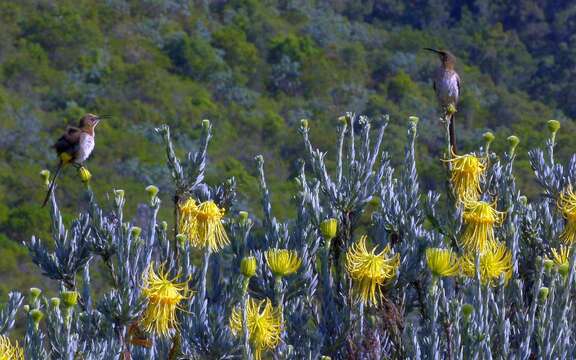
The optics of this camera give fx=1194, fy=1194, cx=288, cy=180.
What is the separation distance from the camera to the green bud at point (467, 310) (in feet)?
12.4

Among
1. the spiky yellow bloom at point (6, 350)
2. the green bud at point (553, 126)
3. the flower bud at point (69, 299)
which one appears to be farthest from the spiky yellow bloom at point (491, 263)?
the spiky yellow bloom at point (6, 350)

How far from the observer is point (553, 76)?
131ft

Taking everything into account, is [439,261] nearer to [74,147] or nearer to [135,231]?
[135,231]

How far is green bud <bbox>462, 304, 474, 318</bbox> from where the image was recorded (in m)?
3.78

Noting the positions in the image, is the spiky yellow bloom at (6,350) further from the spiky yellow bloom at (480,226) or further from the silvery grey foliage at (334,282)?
the spiky yellow bloom at (480,226)

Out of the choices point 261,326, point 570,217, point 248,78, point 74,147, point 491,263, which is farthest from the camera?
point 248,78

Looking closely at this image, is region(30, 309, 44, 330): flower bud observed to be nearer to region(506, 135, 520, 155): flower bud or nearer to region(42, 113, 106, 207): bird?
region(506, 135, 520, 155): flower bud

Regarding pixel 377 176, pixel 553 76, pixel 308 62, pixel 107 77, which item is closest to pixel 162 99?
pixel 107 77

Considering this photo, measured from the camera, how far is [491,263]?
403 cm

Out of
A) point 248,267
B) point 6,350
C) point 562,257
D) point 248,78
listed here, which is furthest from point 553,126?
point 248,78

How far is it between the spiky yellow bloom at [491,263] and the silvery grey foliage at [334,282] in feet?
0.15

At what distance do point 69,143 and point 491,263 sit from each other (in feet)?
13.9

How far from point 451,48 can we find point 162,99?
13.9m

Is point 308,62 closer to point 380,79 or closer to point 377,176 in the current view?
point 380,79
